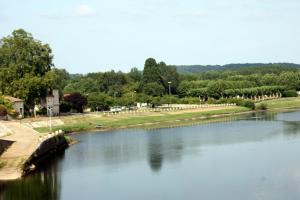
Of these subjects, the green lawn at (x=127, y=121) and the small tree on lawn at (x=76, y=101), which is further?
the small tree on lawn at (x=76, y=101)

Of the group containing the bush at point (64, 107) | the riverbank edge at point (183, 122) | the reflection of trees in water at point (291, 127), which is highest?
the bush at point (64, 107)

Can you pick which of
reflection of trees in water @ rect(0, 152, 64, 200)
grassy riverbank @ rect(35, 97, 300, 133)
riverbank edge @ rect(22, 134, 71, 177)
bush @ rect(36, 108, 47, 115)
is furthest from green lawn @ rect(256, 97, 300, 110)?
reflection of trees in water @ rect(0, 152, 64, 200)

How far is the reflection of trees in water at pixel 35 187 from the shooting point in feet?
104

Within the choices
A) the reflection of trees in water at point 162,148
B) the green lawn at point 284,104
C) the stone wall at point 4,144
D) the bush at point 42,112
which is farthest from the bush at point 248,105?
the stone wall at point 4,144

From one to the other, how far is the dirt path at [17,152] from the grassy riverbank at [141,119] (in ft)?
27.4

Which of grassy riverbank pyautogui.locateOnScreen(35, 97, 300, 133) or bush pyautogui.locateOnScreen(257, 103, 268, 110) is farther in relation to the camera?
bush pyautogui.locateOnScreen(257, 103, 268, 110)

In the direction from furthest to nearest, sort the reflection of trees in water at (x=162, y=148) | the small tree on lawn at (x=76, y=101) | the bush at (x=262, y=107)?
1. the bush at (x=262, y=107)
2. the small tree on lawn at (x=76, y=101)
3. the reflection of trees in water at (x=162, y=148)

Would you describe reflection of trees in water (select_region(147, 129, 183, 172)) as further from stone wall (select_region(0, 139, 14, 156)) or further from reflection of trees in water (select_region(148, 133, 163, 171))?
stone wall (select_region(0, 139, 14, 156))

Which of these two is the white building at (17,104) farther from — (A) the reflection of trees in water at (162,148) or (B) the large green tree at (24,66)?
(A) the reflection of trees in water at (162,148)

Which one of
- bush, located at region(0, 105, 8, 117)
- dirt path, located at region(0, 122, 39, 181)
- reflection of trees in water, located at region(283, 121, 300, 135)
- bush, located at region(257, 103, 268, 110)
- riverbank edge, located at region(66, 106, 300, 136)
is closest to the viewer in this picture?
dirt path, located at region(0, 122, 39, 181)

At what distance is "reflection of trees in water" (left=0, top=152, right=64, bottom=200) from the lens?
31562 mm

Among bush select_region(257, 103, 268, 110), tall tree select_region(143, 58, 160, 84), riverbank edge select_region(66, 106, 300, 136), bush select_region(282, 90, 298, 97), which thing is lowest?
riverbank edge select_region(66, 106, 300, 136)

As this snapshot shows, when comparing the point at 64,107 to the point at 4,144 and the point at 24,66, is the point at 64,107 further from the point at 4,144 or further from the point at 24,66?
the point at 4,144

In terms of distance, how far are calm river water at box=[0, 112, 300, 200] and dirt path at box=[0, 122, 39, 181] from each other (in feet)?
3.56
